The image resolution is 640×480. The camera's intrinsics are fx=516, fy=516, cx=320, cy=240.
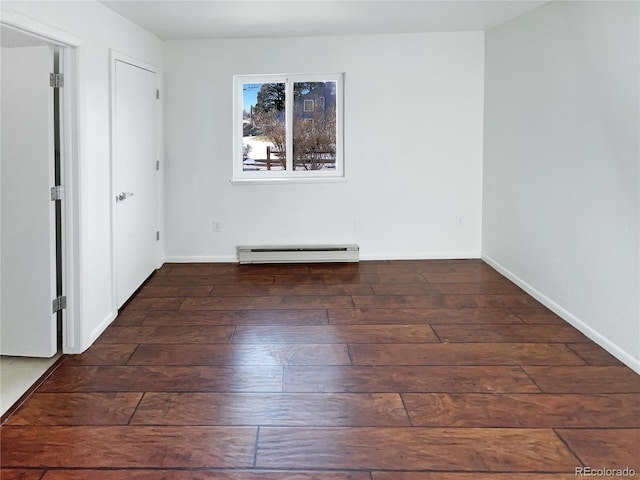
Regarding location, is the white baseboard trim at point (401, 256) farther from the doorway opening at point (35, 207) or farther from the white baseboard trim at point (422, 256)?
the doorway opening at point (35, 207)

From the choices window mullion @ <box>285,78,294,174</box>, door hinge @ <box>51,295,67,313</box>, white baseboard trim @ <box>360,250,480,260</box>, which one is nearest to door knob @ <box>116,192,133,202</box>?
door hinge @ <box>51,295,67,313</box>

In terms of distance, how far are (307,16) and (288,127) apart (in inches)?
53.0

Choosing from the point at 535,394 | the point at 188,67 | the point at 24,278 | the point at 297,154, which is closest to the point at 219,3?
the point at 188,67

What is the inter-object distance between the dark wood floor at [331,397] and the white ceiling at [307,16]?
7.30 feet

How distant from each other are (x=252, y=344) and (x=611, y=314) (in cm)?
216

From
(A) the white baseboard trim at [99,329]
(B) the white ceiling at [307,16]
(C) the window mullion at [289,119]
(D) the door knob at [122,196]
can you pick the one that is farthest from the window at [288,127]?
(A) the white baseboard trim at [99,329]

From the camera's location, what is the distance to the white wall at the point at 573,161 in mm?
2881

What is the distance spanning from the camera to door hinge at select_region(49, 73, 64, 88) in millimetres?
2891

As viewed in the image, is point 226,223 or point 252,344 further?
point 226,223

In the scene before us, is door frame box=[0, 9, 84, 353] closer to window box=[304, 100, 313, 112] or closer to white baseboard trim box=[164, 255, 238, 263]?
white baseboard trim box=[164, 255, 238, 263]

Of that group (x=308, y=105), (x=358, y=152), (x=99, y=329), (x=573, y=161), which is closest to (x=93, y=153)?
(x=99, y=329)

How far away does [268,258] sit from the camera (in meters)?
5.23

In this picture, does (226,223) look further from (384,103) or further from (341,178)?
(384,103)

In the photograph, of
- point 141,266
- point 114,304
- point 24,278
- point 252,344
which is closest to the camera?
point 24,278
